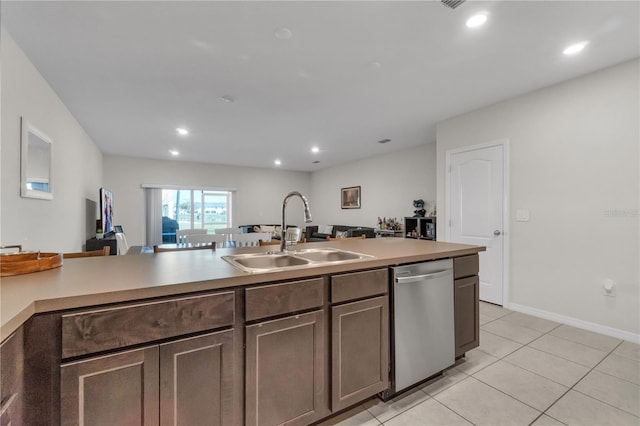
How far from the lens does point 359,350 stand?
1.50 meters

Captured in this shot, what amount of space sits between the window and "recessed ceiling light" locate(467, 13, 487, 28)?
7081mm

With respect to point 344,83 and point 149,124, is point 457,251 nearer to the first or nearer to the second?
point 344,83

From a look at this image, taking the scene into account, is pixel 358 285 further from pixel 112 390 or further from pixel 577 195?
pixel 577 195

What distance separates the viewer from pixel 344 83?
284cm

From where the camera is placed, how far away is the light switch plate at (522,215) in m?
3.09

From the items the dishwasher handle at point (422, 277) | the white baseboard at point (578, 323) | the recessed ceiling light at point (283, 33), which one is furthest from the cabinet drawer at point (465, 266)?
the recessed ceiling light at point (283, 33)

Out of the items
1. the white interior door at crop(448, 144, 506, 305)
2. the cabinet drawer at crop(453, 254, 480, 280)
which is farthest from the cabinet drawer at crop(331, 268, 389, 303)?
the white interior door at crop(448, 144, 506, 305)

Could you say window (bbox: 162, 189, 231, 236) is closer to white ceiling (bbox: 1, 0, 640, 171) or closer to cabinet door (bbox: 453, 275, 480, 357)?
white ceiling (bbox: 1, 0, 640, 171)

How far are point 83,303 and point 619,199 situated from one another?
3.90m

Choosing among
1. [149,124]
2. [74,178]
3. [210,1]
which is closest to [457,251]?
[210,1]

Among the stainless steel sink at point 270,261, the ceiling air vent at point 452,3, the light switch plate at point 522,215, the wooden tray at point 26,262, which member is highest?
the ceiling air vent at point 452,3

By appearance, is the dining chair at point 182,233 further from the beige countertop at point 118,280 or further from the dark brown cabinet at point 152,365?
the dark brown cabinet at point 152,365

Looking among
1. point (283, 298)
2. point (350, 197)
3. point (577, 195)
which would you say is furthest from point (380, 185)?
point (283, 298)

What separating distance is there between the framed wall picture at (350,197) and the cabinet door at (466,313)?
5105 millimetres
